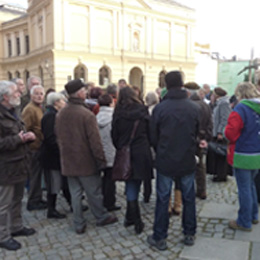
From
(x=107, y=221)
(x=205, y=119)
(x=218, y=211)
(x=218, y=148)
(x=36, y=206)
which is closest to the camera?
(x=107, y=221)

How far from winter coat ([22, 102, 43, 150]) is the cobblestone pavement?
3.64ft

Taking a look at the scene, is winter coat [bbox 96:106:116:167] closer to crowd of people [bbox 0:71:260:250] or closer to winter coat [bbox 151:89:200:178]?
crowd of people [bbox 0:71:260:250]

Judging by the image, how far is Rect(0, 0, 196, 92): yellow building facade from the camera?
29.0m

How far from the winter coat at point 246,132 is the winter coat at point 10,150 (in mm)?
2570

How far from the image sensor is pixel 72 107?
12.3 ft

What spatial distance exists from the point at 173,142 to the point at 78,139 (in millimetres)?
1225

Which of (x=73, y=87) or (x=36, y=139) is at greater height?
(x=73, y=87)

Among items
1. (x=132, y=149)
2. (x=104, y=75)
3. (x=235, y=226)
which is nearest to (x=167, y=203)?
(x=132, y=149)

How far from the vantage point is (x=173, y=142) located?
3262mm

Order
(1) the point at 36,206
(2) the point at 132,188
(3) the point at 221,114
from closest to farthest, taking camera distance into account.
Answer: (2) the point at 132,188 < (1) the point at 36,206 < (3) the point at 221,114

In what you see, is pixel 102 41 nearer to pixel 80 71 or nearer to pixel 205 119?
pixel 80 71

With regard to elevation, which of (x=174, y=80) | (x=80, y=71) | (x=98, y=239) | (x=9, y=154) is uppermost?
(x=80, y=71)

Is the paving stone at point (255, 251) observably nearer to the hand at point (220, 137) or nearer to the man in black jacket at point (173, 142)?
the man in black jacket at point (173, 142)

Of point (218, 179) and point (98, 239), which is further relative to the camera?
point (218, 179)
